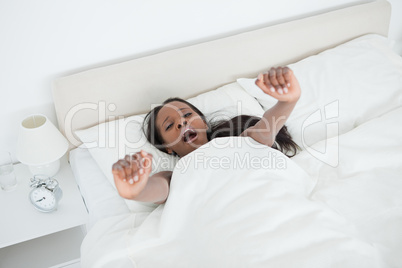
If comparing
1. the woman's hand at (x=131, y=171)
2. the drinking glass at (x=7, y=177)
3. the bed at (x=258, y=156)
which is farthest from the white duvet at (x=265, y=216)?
the drinking glass at (x=7, y=177)

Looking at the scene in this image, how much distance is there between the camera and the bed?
1221mm

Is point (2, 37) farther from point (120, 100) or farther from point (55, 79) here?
point (120, 100)

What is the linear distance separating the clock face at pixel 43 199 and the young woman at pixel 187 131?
0.39 metres

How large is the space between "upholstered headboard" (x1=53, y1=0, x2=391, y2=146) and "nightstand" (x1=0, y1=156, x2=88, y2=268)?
25cm

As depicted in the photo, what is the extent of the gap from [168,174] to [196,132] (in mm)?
190

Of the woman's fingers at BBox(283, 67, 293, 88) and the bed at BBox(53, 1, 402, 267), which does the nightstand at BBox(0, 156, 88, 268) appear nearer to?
the bed at BBox(53, 1, 402, 267)

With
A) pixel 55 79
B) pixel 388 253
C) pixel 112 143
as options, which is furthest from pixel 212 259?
pixel 55 79

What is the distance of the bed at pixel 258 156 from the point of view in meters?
1.22

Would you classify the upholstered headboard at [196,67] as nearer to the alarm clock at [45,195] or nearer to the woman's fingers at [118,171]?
the alarm clock at [45,195]

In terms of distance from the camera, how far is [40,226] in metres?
1.49

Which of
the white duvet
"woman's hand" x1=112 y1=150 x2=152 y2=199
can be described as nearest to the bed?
the white duvet

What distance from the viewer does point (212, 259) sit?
1199 millimetres

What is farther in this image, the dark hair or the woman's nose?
the dark hair

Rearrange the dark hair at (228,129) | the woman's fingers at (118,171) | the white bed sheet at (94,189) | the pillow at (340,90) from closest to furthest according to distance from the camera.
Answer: the woman's fingers at (118,171) → the white bed sheet at (94,189) → the dark hair at (228,129) → the pillow at (340,90)
